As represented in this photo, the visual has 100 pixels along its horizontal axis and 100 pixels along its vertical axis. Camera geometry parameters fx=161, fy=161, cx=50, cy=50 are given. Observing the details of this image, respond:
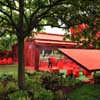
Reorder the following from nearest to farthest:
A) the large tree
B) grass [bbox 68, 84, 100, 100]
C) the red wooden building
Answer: the large tree → grass [bbox 68, 84, 100, 100] → the red wooden building

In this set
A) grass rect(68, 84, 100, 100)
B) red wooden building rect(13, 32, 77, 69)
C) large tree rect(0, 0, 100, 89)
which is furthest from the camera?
red wooden building rect(13, 32, 77, 69)

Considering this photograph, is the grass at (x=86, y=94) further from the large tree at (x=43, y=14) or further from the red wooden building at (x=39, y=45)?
the red wooden building at (x=39, y=45)

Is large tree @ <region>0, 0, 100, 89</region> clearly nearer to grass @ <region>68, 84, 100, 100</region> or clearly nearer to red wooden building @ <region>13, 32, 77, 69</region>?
grass @ <region>68, 84, 100, 100</region>

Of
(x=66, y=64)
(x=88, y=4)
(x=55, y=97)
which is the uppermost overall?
(x=88, y=4)

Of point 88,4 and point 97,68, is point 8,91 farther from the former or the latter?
point 88,4

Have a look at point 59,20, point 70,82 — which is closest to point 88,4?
point 59,20

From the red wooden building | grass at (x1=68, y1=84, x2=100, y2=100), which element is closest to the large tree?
grass at (x1=68, y1=84, x2=100, y2=100)

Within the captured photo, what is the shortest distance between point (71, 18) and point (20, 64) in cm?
363

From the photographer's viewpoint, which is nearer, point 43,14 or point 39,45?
point 43,14

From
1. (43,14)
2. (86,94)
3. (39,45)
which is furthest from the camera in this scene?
(39,45)

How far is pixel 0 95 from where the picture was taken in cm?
679

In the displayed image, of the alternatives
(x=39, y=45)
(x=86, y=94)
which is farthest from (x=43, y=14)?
(x=39, y=45)

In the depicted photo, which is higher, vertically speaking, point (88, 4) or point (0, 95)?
point (88, 4)

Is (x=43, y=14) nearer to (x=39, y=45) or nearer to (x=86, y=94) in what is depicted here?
(x=86, y=94)
